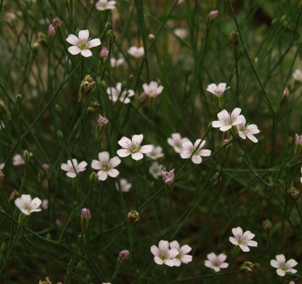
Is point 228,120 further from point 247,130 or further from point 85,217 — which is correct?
point 85,217

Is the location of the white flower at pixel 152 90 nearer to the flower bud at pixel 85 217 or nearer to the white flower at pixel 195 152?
the white flower at pixel 195 152

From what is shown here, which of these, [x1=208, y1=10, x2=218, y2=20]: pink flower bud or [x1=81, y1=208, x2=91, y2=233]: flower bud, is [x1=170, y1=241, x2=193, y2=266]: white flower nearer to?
[x1=81, y1=208, x2=91, y2=233]: flower bud

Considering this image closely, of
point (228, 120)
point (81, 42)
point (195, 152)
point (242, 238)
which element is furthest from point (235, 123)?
point (81, 42)

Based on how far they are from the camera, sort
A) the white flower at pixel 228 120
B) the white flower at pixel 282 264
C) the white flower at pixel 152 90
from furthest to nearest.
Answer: the white flower at pixel 152 90 → the white flower at pixel 282 264 → the white flower at pixel 228 120

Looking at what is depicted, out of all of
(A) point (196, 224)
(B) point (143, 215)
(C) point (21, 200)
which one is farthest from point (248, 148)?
(C) point (21, 200)

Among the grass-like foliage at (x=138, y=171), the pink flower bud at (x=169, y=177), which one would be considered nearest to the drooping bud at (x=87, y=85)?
the grass-like foliage at (x=138, y=171)

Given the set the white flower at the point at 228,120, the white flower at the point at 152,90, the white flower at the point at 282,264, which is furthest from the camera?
the white flower at the point at 152,90

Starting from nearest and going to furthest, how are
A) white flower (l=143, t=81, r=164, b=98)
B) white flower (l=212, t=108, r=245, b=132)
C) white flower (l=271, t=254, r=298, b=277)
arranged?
white flower (l=212, t=108, r=245, b=132) → white flower (l=271, t=254, r=298, b=277) → white flower (l=143, t=81, r=164, b=98)

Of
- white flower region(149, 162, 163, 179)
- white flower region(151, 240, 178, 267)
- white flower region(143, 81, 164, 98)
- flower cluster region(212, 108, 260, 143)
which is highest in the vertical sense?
flower cluster region(212, 108, 260, 143)

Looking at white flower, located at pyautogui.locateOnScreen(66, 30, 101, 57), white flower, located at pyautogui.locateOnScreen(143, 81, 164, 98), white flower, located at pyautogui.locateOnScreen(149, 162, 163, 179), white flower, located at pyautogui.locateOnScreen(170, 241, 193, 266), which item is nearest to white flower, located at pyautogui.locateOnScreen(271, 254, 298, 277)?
white flower, located at pyautogui.locateOnScreen(170, 241, 193, 266)

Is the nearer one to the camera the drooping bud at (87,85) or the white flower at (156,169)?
the drooping bud at (87,85)

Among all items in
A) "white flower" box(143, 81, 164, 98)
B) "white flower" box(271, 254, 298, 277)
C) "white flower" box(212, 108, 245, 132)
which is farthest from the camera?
"white flower" box(143, 81, 164, 98)
